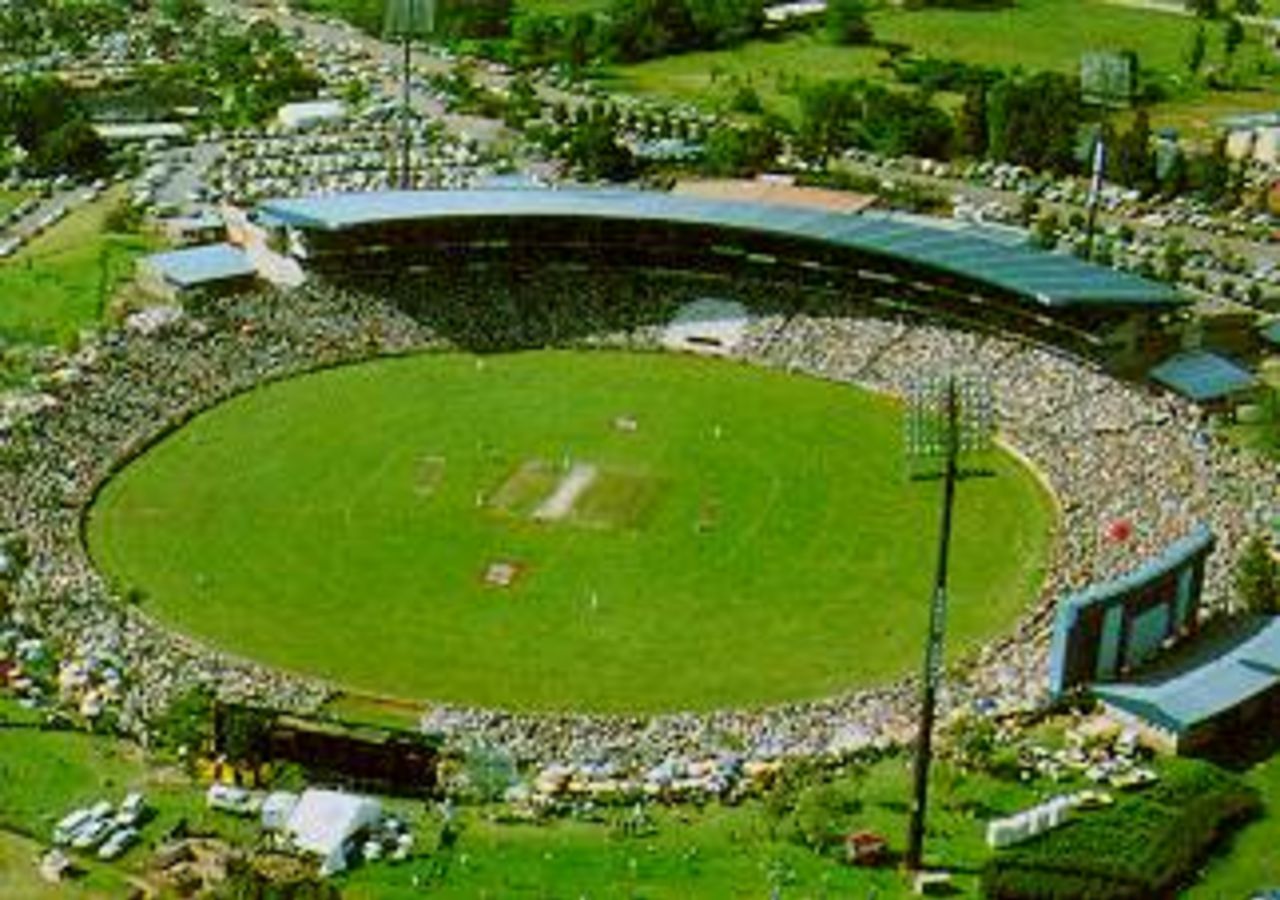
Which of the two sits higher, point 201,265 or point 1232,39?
point 1232,39

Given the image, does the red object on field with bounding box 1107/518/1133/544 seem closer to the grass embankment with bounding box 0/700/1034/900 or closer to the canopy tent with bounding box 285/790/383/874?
the grass embankment with bounding box 0/700/1034/900

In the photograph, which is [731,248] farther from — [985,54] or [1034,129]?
[985,54]

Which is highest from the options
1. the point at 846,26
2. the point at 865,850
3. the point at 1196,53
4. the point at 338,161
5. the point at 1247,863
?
the point at 846,26

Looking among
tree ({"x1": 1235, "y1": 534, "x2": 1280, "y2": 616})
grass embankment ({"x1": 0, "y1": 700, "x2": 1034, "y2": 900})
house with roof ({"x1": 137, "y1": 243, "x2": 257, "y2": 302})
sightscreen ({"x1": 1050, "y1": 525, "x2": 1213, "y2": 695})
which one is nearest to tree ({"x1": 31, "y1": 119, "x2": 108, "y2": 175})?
house with roof ({"x1": 137, "y1": 243, "x2": 257, "y2": 302})

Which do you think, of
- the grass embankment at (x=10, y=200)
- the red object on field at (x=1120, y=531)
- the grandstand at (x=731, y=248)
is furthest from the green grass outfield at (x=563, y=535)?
the grass embankment at (x=10, y=200)

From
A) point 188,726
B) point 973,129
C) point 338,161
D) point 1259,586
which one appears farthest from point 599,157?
point 188,726

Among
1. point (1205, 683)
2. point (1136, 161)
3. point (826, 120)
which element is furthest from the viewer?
point (826, 120)

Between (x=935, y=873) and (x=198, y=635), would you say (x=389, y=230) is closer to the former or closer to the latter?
(x=198, y=635)
